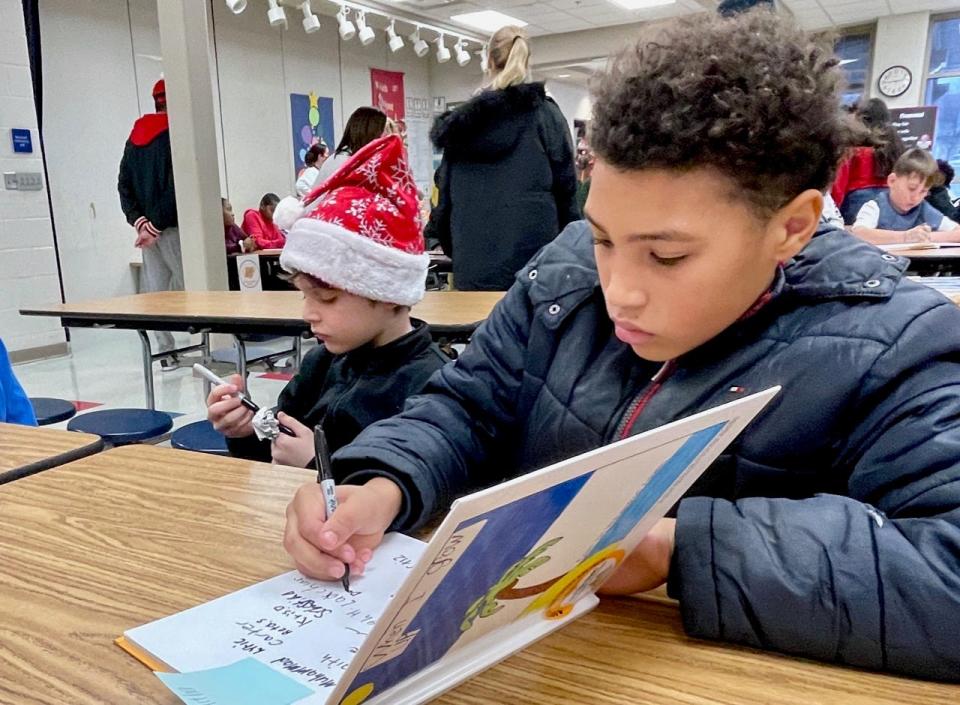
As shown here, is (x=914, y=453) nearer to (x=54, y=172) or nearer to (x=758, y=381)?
(x=758, y=381)

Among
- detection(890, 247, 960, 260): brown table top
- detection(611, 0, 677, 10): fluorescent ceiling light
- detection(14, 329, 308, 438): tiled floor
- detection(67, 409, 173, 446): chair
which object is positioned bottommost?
detection(14, 329, 308, 438): tiled floor

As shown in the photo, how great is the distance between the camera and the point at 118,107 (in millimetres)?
5617

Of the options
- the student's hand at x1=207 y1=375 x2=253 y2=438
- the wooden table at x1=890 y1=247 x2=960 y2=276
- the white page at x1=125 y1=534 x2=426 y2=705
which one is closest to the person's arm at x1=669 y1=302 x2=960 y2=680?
the white page at x1=125 y1=534 x2=426 y2=705

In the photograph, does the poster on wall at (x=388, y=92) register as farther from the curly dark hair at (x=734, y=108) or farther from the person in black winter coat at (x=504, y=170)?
the curly dark hair at (x=734, y=108)

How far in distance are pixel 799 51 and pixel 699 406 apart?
12.5 inches

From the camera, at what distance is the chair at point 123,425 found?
5.89 ft

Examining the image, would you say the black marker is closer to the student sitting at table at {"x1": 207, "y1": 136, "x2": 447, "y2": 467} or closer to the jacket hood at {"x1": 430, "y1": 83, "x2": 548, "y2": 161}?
the student sitting at table at {"x1": 207, "y1": 136, "x2": 447, "y2": 467}

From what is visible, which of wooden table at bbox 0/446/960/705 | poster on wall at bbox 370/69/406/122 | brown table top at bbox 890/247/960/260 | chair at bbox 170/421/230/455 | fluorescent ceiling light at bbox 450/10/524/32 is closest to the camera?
A: wooden table at bbox 0/446/960/705

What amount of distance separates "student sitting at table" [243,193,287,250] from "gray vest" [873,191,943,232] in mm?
4359

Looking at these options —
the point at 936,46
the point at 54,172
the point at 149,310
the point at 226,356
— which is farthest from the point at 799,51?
the point at 936,46

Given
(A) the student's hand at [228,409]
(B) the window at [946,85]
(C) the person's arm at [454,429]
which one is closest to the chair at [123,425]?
(A) the student's hand at [228,409]

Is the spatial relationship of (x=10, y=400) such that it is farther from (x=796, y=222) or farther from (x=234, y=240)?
(x=234, y=240)

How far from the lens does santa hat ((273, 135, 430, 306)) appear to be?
123cm

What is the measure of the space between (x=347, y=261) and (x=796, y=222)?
767mm
